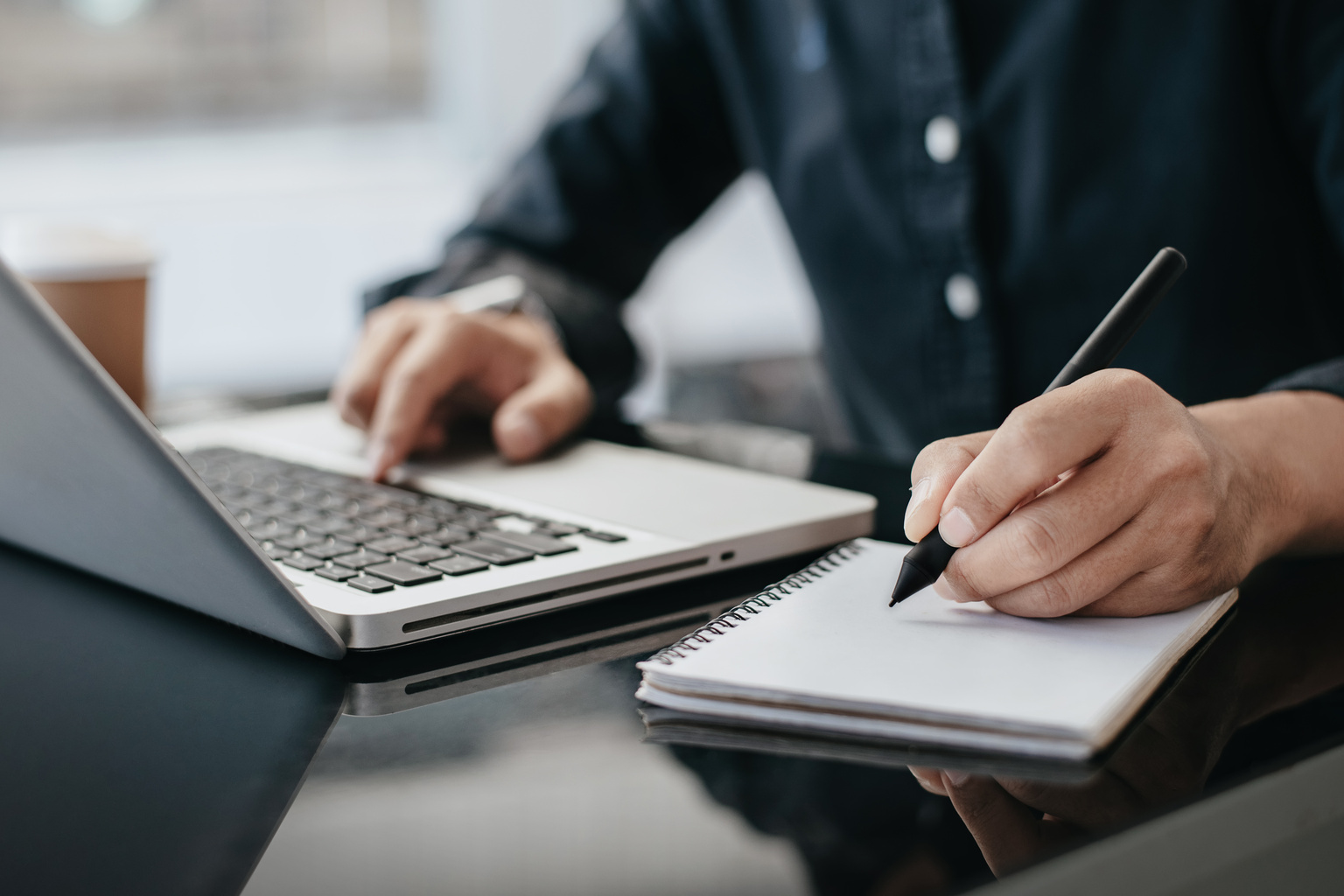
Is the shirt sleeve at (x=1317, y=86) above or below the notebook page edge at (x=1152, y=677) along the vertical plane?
above

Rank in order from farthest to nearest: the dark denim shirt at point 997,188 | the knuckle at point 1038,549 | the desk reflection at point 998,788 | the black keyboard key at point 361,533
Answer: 1. the dark denim shirt at point 997,188
2. the black keyboard key at point 361,533
3. the knuckle at point 1038,549
4. the desk reflection at point 998,788

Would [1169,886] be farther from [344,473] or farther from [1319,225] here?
[1319,225]

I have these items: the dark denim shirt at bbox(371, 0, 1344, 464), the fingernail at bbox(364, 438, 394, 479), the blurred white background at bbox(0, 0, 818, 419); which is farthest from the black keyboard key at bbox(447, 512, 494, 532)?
the blurred white background at bbox(0, 0, 818, 419)

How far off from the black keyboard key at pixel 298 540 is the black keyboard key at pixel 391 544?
0.02 meters

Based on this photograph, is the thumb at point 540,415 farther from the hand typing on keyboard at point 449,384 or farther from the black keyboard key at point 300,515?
the black keyboard key at point 300,515

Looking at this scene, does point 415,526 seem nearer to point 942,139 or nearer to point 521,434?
point 521,434

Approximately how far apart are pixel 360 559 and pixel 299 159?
6.04 feet

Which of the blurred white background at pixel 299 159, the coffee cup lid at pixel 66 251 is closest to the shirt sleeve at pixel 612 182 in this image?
the coffee cup lid at pixel 66 251

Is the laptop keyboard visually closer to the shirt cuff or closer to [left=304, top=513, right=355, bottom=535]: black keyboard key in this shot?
[left=304, top=513, right=355, bottom=535]: black keyboard key

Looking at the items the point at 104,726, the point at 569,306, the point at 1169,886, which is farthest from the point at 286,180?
the point at 1169,886

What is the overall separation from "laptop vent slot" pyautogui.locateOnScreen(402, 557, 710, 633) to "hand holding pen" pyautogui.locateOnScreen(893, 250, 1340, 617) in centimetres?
10

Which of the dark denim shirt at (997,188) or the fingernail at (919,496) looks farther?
the dark denim shirt at (997,188)

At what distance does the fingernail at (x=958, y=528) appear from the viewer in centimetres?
33

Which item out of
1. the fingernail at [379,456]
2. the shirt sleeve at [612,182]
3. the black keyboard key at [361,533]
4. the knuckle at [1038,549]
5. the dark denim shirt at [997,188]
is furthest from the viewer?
the shirt sleeve at [612,182]
